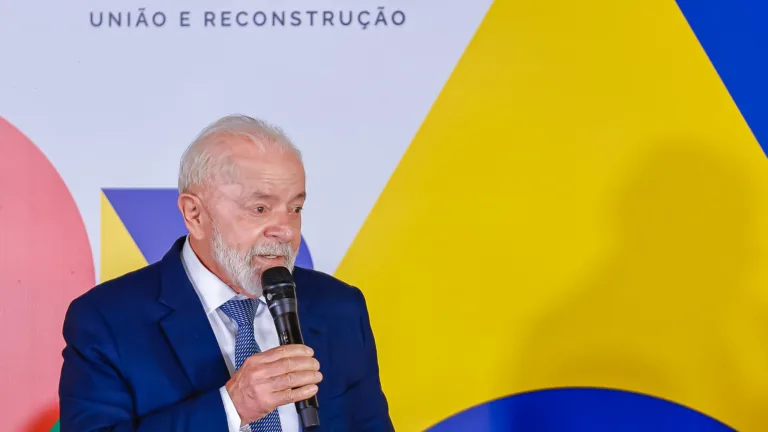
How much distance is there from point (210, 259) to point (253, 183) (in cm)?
24

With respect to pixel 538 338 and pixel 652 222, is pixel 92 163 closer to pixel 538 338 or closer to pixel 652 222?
pixel 538 338

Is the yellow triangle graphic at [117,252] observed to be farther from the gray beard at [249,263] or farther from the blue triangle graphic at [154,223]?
the gray beard at [249,263]

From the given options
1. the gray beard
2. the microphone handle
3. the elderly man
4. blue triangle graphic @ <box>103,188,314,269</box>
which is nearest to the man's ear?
the elderly man

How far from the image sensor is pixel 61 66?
10.5 ft

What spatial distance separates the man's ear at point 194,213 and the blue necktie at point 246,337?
0.20m

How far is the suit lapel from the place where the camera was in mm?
2021

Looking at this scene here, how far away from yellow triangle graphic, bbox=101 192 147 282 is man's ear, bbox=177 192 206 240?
1012mm

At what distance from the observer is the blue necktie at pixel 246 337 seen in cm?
202

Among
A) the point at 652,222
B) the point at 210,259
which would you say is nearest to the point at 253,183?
the point at 210,259

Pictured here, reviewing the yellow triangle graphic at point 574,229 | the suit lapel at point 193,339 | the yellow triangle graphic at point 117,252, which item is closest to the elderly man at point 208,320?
the suit lapel at point 193,339

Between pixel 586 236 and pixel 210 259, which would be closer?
pixel 210 259

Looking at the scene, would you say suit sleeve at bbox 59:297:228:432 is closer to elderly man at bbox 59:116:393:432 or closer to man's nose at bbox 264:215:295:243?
elderly man at bbox 59:116:393:432

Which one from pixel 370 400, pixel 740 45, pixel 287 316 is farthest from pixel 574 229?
pixel 287 316

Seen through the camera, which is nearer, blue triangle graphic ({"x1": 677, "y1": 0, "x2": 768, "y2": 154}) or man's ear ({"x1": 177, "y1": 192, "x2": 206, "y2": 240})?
man's ear ({"x1": 177, "y1": 192, "x2": 206, "y2": 240})
